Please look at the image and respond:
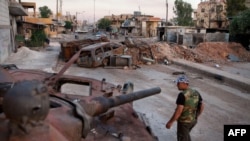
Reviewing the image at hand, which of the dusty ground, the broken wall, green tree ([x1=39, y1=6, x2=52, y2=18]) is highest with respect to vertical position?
green tree ([x1=39, y1=6, x2=52, y2=18])

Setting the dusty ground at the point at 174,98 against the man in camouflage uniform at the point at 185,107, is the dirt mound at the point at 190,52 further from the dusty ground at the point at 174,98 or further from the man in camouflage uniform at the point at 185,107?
the man in camouflage uniform at the point at 185,107

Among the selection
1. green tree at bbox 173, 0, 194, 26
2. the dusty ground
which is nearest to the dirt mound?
the dusty ground

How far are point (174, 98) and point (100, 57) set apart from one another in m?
9.00

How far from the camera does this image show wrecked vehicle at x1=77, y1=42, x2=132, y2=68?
1986cm

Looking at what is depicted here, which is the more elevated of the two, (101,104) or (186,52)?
(101,104)

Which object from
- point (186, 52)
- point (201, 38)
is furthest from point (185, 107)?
point (201, 38)

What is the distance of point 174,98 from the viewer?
12.0m

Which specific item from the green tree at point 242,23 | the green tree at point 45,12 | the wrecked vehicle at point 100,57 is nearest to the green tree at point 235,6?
the green tree at point 242,23

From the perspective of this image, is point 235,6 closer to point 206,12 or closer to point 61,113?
point 206,12

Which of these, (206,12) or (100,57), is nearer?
(100,57)

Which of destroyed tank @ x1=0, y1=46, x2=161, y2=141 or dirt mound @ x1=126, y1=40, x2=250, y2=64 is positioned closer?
destroyed tank @ x1=0, y1=46, x2=161, y2=141

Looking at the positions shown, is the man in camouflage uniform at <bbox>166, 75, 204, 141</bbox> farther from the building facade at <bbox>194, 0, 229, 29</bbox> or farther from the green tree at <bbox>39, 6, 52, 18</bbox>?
the green tree at <bbox>39, 6, 52, 18</bbox>

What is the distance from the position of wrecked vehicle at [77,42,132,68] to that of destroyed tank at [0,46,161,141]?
1510 cm

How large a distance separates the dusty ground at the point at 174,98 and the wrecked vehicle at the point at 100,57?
0.55m
